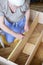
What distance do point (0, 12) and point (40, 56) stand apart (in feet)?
1.33

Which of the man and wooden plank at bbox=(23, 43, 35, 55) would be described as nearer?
the man

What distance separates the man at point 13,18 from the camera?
129cm

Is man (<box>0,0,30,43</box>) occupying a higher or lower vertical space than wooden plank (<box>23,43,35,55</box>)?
higher

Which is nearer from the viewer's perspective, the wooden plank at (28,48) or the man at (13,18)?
the man at (13,18)

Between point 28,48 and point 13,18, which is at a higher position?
point 13,18

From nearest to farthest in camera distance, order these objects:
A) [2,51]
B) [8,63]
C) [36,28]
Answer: [8,63] < [2,51] < [36,28]

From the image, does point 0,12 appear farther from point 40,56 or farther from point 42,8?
point 42,8

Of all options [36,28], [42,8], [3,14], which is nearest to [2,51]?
[3,14]

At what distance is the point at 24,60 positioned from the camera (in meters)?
1.35

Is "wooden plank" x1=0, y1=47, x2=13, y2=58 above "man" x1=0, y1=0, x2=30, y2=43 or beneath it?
beneath

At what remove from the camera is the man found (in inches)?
50.9

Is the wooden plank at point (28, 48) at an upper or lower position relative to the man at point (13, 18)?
lower

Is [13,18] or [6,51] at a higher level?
[13,18]

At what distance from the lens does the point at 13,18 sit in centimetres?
139
